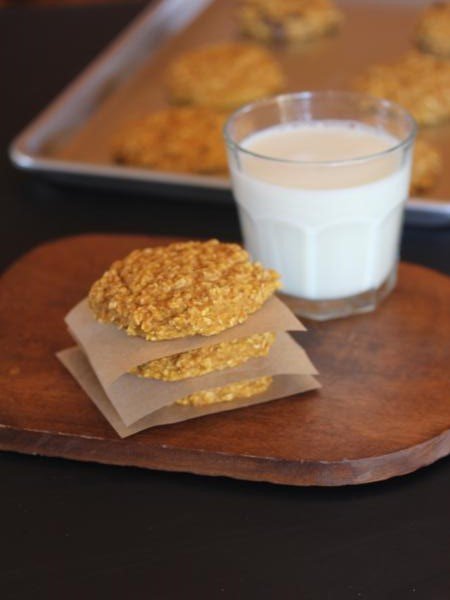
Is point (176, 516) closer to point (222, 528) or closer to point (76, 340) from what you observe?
point (222, 528)

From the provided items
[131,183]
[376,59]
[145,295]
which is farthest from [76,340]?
[376,59]

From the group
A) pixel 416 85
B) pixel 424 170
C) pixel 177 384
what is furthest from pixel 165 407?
pixel 416 85

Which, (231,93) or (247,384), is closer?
(247,384)

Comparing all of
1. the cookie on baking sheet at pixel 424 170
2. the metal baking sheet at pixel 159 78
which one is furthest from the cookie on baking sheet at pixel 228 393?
the cookie on baking sheet at pixel 424 170

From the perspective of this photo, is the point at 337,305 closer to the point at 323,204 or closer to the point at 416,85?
the point at 323,204

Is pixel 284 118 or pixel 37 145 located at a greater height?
pixel 284 118

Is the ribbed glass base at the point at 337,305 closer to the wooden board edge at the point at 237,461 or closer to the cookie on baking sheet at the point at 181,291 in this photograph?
the cookie on baking sheet at the point at 181,291
